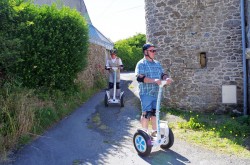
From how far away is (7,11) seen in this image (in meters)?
6.90

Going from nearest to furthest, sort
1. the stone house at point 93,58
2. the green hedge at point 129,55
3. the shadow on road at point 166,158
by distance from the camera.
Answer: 1. the shadow on road at point 166,158
2. the stone house at point 93,58
3. the green hedge at point 129,55

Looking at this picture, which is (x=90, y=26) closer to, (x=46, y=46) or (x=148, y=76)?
(x=46, y=46)

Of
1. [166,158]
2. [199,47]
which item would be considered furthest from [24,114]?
[199,47]

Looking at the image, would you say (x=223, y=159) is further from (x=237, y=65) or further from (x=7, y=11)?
(x=7, y=11)

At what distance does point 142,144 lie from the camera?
538 centimetres

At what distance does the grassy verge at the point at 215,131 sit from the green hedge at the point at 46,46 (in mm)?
3494

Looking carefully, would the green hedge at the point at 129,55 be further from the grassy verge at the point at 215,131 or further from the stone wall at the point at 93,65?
the grassy verge at the point at 215,131

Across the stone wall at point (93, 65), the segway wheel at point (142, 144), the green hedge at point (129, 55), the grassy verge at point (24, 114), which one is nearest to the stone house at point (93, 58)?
the stone wall at point (93, 65)

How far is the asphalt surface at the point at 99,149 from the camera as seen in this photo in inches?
205

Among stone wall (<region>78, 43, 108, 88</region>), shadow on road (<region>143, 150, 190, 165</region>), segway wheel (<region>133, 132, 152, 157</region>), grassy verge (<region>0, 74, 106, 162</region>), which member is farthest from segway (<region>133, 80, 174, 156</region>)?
stone wall (<region>78, 43, 108, 88</region>)

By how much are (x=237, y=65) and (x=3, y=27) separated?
675 centimetres

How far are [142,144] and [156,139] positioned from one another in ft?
0.92

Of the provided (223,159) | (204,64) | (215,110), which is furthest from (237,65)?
(223,159)

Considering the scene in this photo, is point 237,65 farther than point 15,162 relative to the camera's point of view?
Yes
